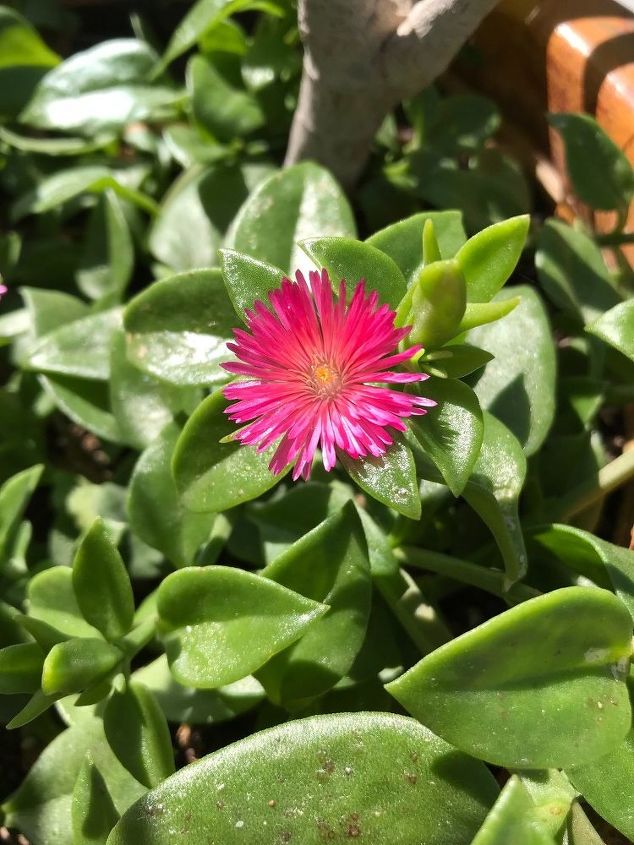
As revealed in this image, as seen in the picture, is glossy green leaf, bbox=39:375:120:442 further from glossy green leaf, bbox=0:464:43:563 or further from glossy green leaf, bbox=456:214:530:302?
glossy green leaf, bbox=456:214:530:302

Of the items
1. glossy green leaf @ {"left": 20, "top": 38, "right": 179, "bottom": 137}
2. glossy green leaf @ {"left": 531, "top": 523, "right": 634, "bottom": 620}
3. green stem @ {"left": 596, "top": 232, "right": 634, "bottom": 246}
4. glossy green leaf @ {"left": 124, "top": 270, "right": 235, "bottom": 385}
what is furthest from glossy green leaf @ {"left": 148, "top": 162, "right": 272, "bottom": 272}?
glossy green leaf @ {"left": 531, "top": 523, "right": 634, "bottom": 620}

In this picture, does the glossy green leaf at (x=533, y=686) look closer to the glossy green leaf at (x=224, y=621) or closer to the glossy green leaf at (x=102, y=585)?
the glossy green leaf at (x=224, y=621)

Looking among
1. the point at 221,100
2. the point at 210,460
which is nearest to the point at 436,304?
the point at 210,460

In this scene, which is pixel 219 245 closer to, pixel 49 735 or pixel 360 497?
pixel 360 497

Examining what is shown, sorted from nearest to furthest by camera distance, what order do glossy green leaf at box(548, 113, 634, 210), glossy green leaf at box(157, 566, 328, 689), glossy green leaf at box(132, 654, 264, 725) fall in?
glossy green leaf at box(157, 566, 328, 689) < glossy green leaf at box(132, 654, 264, 725) < glossy green leaf at box(548, 113, 634, 210)

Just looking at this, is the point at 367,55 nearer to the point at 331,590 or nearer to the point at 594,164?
the point at 594,164

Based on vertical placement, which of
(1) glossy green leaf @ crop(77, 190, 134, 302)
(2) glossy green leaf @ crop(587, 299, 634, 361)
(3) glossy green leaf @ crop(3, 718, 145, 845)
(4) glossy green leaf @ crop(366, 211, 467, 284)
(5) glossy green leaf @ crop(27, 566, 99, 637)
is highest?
(4) glossy green leaf @ crop(366, 211, 467, 284)

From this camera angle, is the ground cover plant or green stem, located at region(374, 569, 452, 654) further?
green stem, located at region(374, 569, 452, 654)

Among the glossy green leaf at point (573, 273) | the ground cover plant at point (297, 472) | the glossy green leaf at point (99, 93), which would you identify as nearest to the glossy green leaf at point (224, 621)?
the ground cover plant at point (297, 472)
